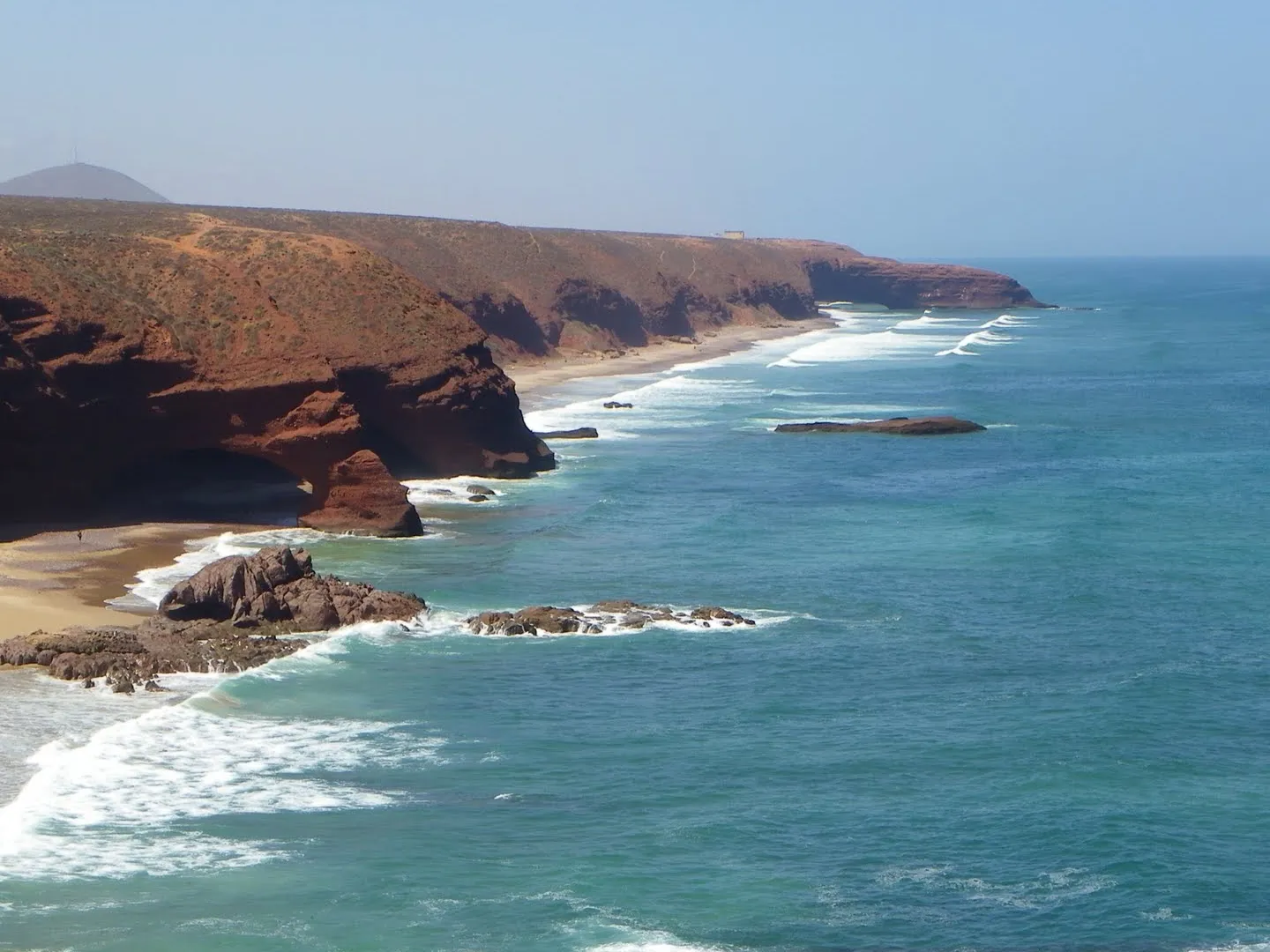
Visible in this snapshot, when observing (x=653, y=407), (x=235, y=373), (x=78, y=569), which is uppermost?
(x=235, y=373)

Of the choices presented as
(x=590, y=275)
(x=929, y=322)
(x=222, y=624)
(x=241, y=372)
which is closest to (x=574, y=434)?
(x=241, y=372)

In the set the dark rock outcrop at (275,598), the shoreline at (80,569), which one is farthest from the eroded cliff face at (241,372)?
the dark rock outcrop at (275,598)

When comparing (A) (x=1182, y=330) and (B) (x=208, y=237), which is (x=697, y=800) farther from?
(A) (x=1182, y=330)

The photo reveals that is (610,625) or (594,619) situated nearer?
(610,625)

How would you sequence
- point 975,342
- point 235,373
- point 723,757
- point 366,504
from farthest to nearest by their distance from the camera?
1. point 975,342
2. point 235,373
3. point 366,504
4. point 723,757

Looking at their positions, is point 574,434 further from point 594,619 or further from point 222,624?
point 222,624

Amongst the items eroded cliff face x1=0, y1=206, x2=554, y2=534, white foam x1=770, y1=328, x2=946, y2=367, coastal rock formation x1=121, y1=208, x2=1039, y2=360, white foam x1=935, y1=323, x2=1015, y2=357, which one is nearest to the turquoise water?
eroded cliff face x1=0, y1=206, x2=554, y2=534
